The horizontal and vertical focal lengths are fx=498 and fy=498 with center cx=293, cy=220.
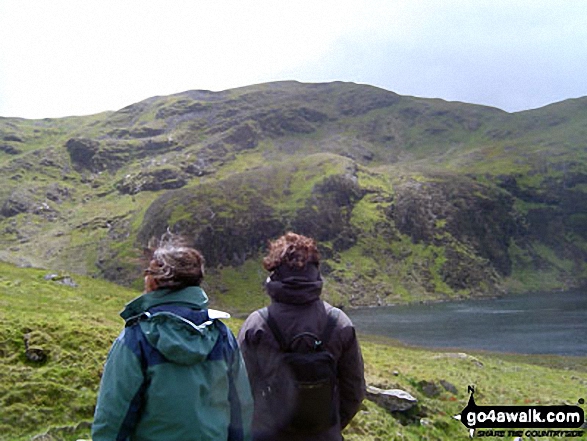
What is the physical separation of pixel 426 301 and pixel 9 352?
179 metres

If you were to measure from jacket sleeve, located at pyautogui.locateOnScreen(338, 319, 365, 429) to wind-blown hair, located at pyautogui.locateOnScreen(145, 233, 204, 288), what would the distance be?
211 centimetres

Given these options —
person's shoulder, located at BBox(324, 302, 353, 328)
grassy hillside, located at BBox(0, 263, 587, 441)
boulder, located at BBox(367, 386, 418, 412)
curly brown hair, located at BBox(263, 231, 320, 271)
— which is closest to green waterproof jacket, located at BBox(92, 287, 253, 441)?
curly brown hair, located at BBox(263, 231, 320, 271)

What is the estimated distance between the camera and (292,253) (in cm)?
639

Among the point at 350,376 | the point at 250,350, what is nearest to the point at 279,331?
the point at 250,350

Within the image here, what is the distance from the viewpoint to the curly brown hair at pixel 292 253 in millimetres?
6379

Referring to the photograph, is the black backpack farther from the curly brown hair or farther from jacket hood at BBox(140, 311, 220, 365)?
jacket hood at BBox(140, 311, 220, 365)

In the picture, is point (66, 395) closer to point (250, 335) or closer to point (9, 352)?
point (9, 352)

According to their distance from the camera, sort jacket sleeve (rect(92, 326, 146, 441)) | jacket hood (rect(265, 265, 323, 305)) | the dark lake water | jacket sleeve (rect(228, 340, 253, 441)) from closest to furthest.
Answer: jacket sleeve (rect(92, 326, 146, 441)) < jacket sleeve (rect(228, 340, 253, 441)) < jacket hood (rect(265, 265, 323, 305)) < the dark lake water

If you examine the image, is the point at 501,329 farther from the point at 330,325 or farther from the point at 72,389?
the point at 330,325

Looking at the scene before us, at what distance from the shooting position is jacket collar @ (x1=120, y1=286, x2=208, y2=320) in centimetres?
531

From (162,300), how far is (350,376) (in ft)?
9.18

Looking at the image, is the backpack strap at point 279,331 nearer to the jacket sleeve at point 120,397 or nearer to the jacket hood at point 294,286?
the jacket hood at point 294,286

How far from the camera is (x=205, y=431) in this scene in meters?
5.07

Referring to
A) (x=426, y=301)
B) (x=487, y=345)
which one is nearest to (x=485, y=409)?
(x=487, y=345)
